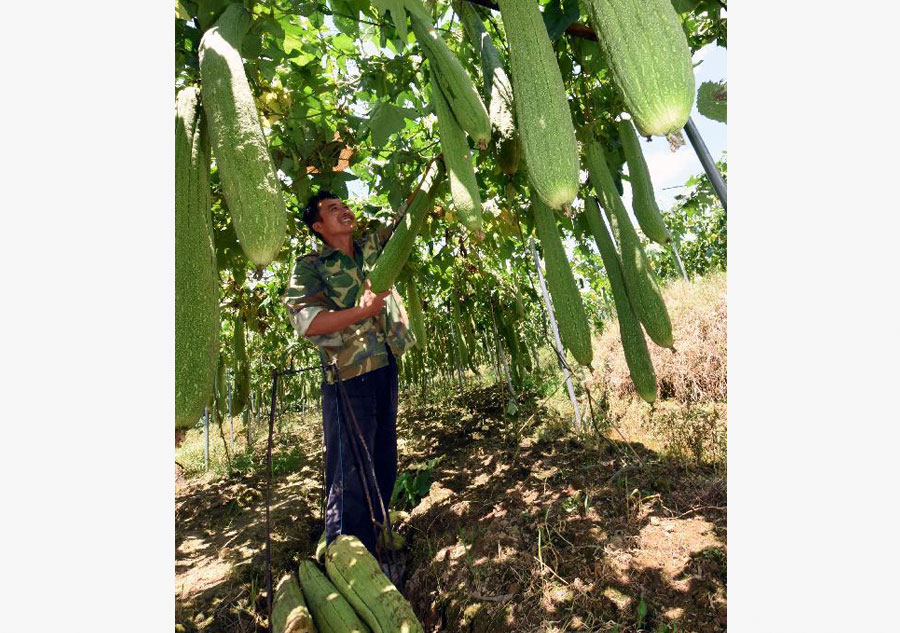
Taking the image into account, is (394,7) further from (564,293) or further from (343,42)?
(343,42)

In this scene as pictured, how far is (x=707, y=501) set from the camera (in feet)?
10.6

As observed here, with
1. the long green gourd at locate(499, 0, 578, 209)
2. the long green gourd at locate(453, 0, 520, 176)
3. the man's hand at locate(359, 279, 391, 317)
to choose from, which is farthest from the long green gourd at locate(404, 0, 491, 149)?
the man's hand at locate(359, 279, 391, 317)

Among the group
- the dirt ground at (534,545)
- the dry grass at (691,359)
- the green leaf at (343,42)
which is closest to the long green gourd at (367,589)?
the dirt ground at (534,545)

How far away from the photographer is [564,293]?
1.55 meters

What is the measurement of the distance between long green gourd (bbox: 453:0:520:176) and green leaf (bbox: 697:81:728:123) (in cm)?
58

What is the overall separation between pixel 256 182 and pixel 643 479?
12.1 feet

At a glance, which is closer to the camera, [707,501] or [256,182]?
[256,182]

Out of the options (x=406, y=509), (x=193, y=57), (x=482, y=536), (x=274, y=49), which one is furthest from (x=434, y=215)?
(x=406, y=509)

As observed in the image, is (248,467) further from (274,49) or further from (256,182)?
(256,182)

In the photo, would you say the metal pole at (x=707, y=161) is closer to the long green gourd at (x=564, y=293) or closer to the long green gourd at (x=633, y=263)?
the long green gourd at (x=633, y=263)

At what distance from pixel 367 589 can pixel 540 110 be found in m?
2.39

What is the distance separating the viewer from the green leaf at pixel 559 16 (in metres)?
1.42

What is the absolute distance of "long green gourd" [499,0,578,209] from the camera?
36.1 inches

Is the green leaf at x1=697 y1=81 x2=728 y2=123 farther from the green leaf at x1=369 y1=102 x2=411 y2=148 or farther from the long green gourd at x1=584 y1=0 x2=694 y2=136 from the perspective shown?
the green leaf at x1=369 y1=102 x2=411 y2=148
